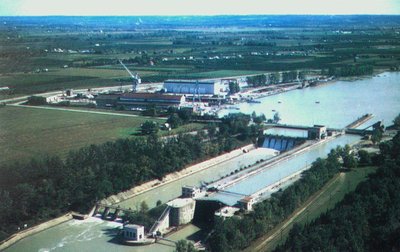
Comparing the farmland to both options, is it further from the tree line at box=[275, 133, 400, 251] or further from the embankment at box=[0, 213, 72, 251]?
the tree line at box=[275, 133, 400, 251]

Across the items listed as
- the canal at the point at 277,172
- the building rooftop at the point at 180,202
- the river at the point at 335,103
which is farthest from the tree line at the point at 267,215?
the river at the point at 335,103

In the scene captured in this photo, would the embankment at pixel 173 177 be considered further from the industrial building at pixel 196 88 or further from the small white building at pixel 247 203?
the industrial building at pixel 196 88

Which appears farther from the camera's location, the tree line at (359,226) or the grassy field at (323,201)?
the grassy field at (323,201)

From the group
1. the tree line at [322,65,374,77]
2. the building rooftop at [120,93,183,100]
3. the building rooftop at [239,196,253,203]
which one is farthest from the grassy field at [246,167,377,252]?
the tree line at [322,65,374,77]

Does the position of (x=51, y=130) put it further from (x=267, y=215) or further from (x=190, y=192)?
(x=267, y=215)

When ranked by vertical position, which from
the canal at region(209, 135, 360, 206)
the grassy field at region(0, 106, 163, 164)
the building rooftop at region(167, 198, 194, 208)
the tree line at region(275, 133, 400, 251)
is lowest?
the canal at region(209, 135, 360, 206)
